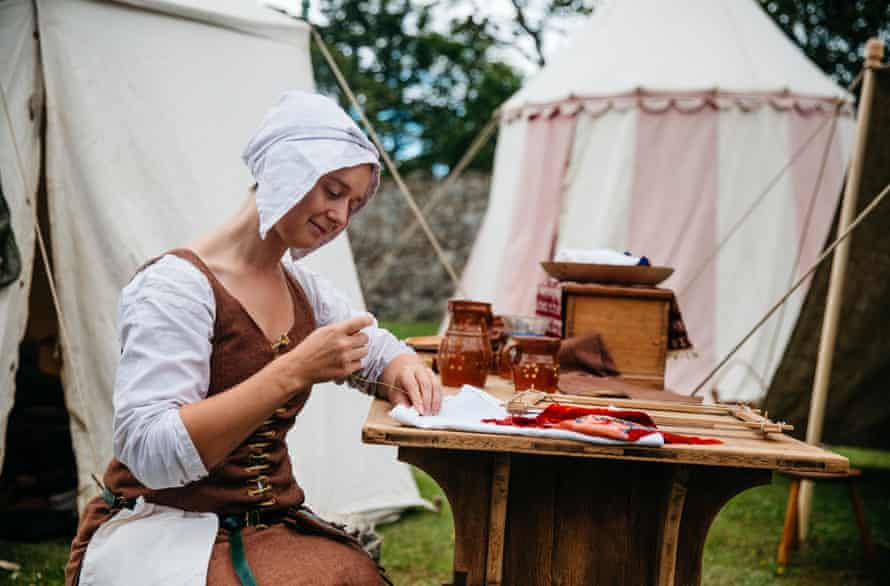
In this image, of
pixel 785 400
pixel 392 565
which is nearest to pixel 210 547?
pixel 392 565

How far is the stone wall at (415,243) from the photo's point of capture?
1347cm

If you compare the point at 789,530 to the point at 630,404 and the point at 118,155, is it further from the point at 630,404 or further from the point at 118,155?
the point at 118,155

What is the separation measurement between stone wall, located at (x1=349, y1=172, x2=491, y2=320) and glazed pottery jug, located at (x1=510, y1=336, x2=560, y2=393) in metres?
11.1

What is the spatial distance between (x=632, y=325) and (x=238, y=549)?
146cm

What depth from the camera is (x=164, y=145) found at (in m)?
3.87

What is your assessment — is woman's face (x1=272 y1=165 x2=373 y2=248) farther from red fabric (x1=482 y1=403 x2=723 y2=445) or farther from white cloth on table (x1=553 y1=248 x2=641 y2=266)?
white cloth on table (x1=553 y1=248 x2=641 y2=266)

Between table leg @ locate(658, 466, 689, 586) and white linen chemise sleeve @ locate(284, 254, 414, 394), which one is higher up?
white linen chemise sleeve @ locate(284, 254, 414, 394)

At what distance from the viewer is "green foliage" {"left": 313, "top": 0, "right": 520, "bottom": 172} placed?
20391 mm

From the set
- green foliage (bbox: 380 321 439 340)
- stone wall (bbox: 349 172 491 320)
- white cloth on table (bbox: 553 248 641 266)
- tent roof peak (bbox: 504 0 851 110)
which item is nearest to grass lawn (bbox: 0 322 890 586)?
white cloth on table (bbox: 553 248 641 266)

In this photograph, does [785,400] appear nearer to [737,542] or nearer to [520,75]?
[737,542]

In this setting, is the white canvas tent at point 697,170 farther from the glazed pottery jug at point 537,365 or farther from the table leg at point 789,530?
the glazed pottery jug at point 537,365

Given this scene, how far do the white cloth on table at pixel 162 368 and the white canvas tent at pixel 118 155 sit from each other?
2.08 m

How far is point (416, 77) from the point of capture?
69.7ft

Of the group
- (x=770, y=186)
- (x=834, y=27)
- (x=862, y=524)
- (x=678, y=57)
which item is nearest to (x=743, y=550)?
(x=862, y=524)
